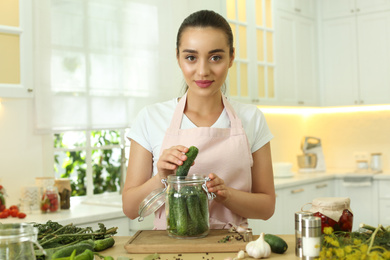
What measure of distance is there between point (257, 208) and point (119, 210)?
48.7 inches

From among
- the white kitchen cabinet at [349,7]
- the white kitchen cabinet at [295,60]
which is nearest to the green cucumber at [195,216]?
the white kitchen cabinet at [295,60]

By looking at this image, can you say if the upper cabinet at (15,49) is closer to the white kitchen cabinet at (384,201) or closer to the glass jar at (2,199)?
the glass jar at (2,199)

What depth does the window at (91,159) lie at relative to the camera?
136 inches

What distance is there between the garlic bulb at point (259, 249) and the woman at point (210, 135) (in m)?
0.32

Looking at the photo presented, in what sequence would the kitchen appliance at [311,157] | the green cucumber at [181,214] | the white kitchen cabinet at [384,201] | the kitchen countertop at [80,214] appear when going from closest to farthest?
the green cucumber at [181,214]
the kitchen countertop at [80,214]
the white kitchen cabinet at [384,201]
the kitchen appliance at [311,157]

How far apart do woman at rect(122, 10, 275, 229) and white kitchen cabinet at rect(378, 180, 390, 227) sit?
9.68ft

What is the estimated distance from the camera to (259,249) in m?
1.31

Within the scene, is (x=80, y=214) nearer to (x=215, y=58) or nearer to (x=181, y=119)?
(x=181, y=119)

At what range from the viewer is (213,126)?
189 centimetres

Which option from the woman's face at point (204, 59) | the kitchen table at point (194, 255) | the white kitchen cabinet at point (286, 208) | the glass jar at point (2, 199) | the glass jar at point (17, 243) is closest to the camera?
the glass jar at point (17, 243)

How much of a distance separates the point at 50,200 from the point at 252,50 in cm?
233

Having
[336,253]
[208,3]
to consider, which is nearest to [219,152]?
[336,253]

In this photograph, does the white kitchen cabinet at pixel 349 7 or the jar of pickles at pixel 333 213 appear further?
the white kitchen cabinet at pixel 349 7

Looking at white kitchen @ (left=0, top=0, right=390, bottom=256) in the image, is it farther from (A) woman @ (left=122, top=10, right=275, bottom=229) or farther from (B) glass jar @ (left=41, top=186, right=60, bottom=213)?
(A) woman @ (left=122, top=10, right=275, bottom=229)
